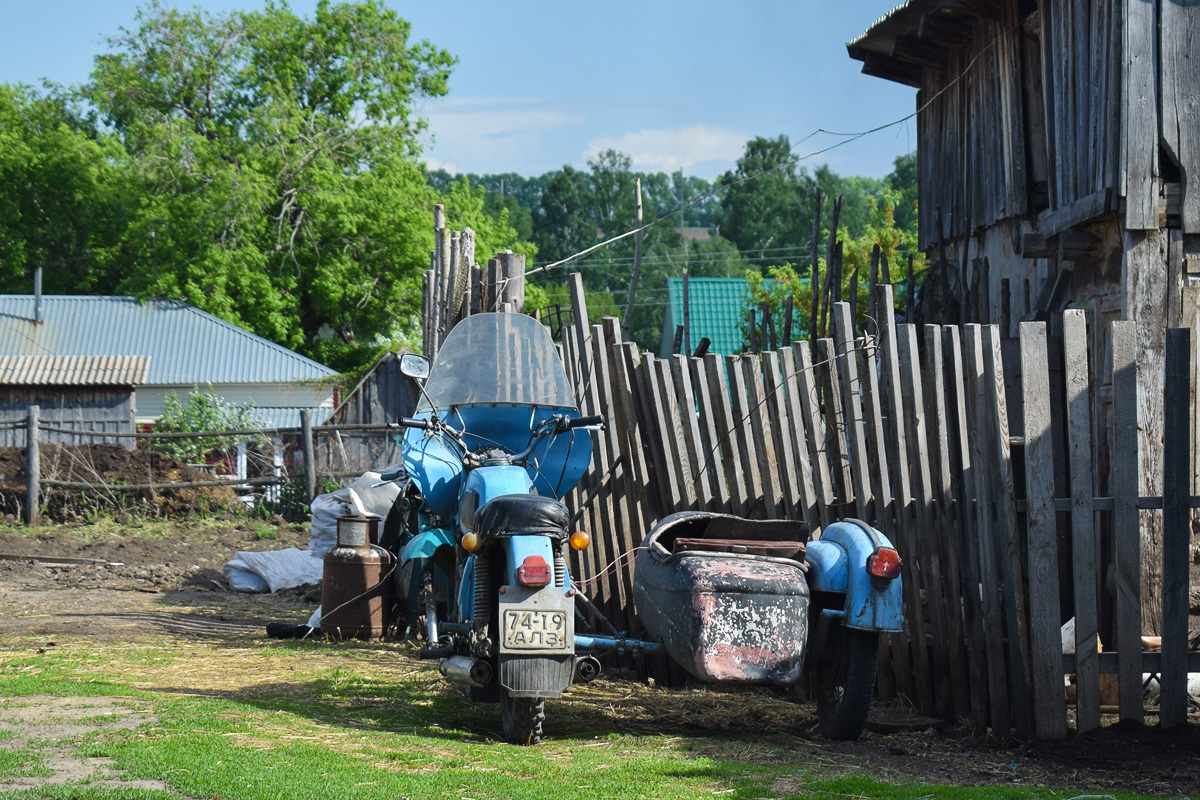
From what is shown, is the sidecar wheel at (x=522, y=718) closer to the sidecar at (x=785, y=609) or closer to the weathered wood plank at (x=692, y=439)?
the sidecar at (x=785, y=609)

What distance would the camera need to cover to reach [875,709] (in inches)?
A: 226

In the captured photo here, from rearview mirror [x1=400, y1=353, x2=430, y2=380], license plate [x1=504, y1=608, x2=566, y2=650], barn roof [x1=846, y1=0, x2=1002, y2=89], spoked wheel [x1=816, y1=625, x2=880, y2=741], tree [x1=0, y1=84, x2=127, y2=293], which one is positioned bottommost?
spoked wheel [x1=816, y1=625, x2=880, y2=741]

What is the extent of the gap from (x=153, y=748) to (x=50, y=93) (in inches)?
2042

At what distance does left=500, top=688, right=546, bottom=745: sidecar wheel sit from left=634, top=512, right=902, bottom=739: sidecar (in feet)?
2.05

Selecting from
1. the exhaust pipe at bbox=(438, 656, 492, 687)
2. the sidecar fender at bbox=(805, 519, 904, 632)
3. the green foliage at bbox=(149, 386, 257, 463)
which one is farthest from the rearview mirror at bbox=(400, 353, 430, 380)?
the green foliage at bbox=(149, 386, 257, 463)

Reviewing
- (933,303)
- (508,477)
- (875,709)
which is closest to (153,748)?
(508,477)

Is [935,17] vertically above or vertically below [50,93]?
below

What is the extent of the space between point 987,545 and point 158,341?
115 feet

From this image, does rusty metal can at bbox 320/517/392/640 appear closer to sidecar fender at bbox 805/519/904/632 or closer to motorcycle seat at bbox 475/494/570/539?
motorcycle seat at bbox 475/494/570/539

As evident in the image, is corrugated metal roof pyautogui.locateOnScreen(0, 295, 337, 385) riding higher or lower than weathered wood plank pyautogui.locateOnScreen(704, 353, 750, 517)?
higher

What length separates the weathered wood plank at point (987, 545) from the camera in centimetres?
511

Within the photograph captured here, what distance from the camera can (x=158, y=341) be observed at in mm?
36500

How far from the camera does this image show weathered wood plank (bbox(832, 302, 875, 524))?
5.80m

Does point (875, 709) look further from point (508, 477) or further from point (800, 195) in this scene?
point (800, 195)
